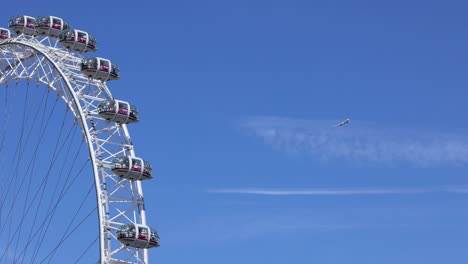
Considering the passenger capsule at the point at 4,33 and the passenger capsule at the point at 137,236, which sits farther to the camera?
the passenger capsule at the point at 4,33

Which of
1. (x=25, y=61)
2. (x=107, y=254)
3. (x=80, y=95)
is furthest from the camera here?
(x=25, y=61)

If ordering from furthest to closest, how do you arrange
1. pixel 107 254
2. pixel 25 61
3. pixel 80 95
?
pixel 25 61, pixel 80 95, pixel 107 254

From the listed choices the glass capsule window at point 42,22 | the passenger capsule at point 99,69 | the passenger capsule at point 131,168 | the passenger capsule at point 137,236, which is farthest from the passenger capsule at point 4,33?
the passenger capsule at point 137,236

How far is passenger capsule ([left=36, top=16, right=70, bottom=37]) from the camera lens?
97.3 metres

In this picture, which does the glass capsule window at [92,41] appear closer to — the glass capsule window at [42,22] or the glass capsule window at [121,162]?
the glass capsule window at [42,22]

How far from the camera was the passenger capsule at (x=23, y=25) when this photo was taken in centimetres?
9725

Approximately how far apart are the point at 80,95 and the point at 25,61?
8255 mm

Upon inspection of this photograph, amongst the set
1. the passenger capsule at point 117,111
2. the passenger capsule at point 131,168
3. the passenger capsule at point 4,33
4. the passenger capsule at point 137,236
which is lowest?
the passenger capsule at point 137,236

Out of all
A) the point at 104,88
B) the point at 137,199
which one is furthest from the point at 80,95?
the point at 137,199

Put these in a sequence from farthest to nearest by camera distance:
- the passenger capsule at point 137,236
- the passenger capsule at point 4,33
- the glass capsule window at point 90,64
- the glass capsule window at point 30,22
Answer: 1. the passenger capsule at point 4,33
2. the glass capsule window at point 30,22
3. the glass capsule window at point 90,64
4. the passenger capsule at point 137,236

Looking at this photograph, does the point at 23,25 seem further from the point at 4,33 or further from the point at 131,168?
the point at 131,168

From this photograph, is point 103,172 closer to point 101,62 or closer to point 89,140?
point 89,140

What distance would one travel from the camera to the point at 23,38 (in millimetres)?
97438

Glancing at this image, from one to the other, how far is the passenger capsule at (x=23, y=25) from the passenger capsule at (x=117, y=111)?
1114cm
